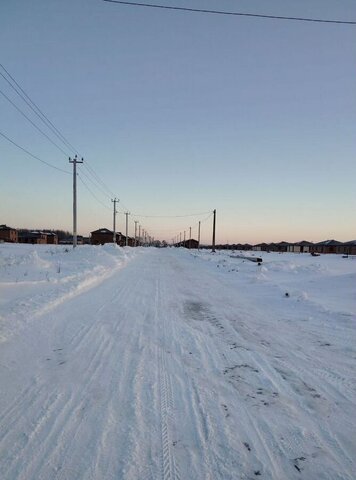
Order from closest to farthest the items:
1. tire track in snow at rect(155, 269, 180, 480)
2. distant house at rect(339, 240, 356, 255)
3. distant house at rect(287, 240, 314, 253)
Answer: tire track in snow at rect(155, 269, 180, 480), distant house at rect(339, 240, 356, 255), distant house at rect(287, 240, 314, 253)

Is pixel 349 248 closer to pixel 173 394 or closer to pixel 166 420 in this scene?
pixel 173 394

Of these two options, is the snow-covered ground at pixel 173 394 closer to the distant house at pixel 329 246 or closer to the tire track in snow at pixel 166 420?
the tire track in snow at pixel 166 420

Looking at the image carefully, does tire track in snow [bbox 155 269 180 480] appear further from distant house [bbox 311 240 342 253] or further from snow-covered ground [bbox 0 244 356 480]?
distant house [bbox 311 240 342 253]

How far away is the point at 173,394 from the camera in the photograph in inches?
152

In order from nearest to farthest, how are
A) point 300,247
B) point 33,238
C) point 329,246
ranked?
point 329,246, point 33,238, point 300,247

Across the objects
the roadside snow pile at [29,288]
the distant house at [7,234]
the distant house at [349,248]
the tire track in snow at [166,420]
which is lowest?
the tire track in snow at [166,420]

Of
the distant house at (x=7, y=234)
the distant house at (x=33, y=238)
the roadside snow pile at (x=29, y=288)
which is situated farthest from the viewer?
the distant house at (x=33, y=238)

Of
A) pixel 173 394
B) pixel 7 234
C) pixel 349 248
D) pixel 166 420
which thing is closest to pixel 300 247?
pixel 349 248

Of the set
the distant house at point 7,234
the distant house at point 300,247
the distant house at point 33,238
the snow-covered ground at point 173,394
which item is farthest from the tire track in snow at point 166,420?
the distant house at point 33,238

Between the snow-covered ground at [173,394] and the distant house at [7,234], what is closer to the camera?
the snow-covered ground at [173,394]

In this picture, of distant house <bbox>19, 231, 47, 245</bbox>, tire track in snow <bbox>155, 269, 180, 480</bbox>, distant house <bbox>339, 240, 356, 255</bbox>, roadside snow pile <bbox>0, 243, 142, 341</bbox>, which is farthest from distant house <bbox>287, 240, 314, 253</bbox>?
tire track in snow <bbox>155, 269, 180, 480</bbox>

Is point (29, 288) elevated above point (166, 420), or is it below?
above

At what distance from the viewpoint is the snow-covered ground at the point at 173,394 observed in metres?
2.74

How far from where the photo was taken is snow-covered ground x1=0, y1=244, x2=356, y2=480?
108 inches
